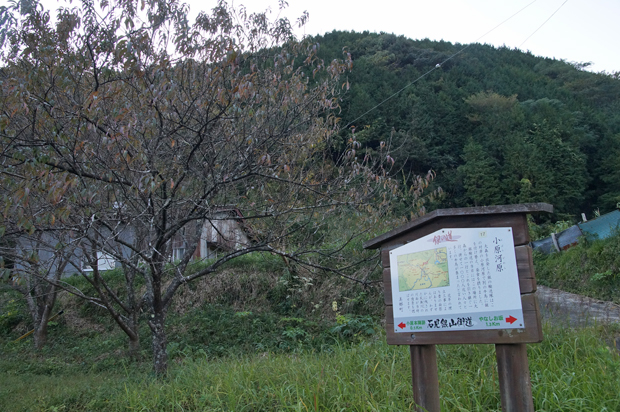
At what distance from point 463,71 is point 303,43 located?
42699 millimetres

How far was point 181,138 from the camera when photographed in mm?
5199

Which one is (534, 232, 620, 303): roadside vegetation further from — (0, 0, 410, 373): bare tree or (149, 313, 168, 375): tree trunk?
(149, 313, 168, 375): tree trunk

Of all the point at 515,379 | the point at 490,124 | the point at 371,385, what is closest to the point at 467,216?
the point at 515,379

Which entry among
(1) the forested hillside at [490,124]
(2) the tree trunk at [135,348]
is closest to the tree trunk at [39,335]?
(2) the tree trunk at [135,348]

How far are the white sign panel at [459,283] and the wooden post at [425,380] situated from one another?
6.8 inches

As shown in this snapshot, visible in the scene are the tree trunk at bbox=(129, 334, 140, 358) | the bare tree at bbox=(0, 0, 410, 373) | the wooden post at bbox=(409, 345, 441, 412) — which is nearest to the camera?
the wooden post at bbox=(409, 345, 441, 412)

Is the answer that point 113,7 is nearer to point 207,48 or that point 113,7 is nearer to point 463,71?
point 207,48

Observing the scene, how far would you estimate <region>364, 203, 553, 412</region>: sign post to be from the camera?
8.68 ft

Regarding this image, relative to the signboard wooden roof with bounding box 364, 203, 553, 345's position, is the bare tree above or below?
above

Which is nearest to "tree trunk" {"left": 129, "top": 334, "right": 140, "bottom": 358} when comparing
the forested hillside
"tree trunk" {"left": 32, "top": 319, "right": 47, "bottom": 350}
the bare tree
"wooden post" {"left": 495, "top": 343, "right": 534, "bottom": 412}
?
the bare tree

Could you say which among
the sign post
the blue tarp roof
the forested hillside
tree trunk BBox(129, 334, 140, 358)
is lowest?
tree trunk BBox(129, 334, 140, 358)

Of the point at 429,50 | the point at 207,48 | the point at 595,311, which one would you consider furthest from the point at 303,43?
the point at 429,50

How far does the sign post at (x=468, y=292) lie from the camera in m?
2.65

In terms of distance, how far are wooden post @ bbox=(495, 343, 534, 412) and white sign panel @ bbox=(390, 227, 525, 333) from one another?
0.58 feet
